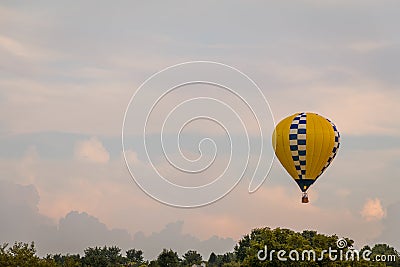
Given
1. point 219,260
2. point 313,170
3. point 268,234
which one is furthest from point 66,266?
point 219,260

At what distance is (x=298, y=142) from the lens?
218ft

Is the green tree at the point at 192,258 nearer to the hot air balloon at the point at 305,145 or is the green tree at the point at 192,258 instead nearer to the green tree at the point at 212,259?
the green tree at the point at 212,259

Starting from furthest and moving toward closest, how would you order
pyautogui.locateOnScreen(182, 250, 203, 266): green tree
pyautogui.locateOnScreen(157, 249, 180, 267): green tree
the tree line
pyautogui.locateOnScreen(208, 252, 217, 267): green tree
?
pyautogui.locateOnScreen(208, 252, 217, 267): green tree < pyautogui.locateOnScreen(182, 250, 203, 266): green tree < pyautogui.locateOnScreen(157, 249, 180, 267): green tree < the tree line

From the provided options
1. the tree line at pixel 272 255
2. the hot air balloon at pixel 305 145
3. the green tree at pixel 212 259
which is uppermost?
the green tree at pixel 212 259

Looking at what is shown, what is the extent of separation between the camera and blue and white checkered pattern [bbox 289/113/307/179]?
218 ft

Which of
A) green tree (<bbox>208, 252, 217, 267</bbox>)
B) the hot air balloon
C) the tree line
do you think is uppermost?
green tree (<bbox>208, 252, 217, 267</bbox>)

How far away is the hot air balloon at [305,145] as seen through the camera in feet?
219

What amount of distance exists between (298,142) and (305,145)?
0.65 metres

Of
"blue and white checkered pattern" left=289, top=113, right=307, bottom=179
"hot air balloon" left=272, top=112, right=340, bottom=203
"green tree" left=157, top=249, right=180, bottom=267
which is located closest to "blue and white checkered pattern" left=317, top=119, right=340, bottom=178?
"hot air balloon" left=272, top=112, right=340, bottom=203

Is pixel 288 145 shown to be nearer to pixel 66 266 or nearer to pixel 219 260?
pixel 66 266

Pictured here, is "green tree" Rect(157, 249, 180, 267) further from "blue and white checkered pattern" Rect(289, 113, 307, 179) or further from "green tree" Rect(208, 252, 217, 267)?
"green tree" Rect(208, 252, 217, 267)

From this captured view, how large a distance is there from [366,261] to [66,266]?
27.2 metres

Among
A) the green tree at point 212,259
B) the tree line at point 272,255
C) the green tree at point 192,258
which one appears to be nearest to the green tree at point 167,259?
the tree line at point 272,255

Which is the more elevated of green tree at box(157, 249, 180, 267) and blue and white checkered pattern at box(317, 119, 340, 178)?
blue and white checkered pattern at box(317, 119, 340, 178)
